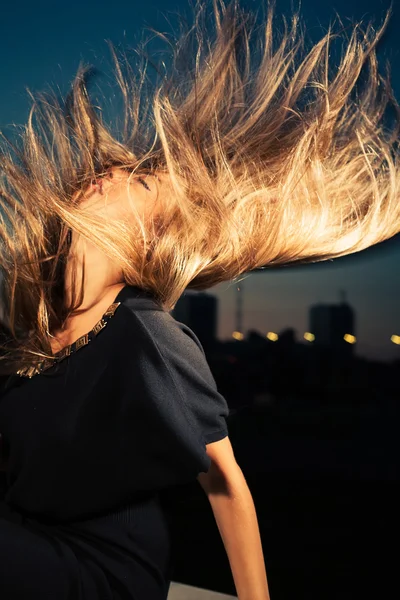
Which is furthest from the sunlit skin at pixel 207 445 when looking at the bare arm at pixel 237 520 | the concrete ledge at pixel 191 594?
the concrete ledge at pixel 191 594

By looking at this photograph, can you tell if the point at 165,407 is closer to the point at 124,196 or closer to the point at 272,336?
the point at 124,196

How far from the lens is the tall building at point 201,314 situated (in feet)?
4.33

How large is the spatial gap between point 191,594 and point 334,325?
2.21 ft

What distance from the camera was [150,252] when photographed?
89 centimetres

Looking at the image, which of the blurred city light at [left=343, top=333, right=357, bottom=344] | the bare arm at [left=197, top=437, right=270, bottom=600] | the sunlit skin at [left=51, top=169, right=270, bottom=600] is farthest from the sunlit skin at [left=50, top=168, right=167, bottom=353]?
the blurred city light at [left=343, top=333, right=357, bottom=344]

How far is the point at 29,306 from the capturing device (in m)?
Result: 1.00

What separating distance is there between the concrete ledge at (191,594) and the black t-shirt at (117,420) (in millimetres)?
549

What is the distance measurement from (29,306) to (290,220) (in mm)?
473

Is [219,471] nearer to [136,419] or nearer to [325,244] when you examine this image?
[136,419]

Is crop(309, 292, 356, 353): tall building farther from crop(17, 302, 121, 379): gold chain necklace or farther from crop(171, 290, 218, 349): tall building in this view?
crop(17, 302, 121, 379): gold chain necklace

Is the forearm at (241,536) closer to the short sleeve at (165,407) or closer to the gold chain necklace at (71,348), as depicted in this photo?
the short sleeve at (165,407)

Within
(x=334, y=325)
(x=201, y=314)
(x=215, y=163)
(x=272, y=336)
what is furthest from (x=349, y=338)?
(x=215, y=163)

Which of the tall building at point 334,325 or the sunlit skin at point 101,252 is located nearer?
the sunlit skin at point 101,252

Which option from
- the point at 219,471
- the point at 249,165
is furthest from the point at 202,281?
the point at 219,471
